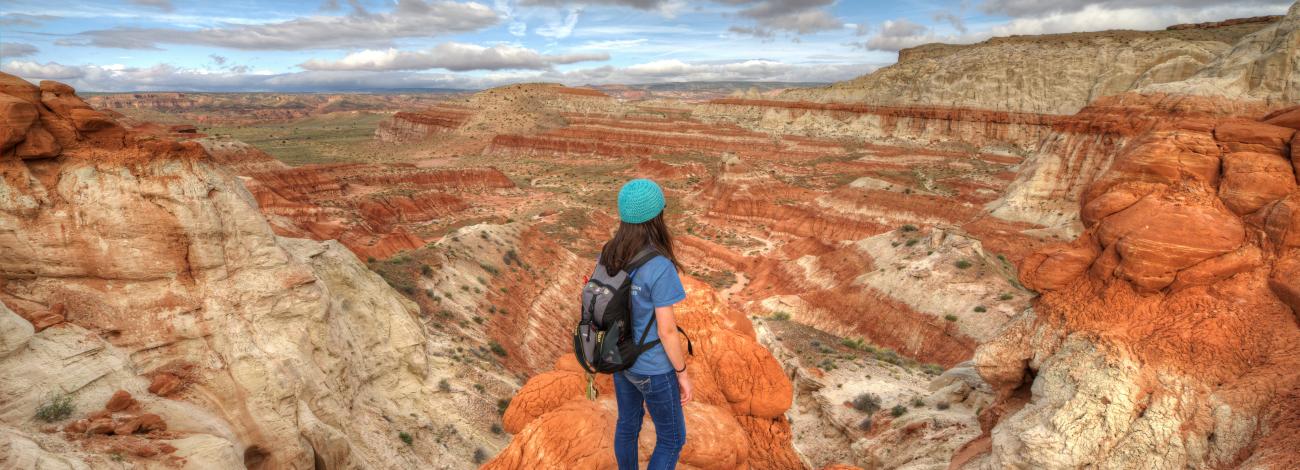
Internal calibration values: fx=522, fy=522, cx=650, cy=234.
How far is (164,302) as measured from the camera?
8805 millimetres

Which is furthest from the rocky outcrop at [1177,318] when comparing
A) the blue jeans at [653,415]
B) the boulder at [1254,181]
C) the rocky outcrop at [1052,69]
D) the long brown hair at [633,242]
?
the rocky outcrop at [1052,69]

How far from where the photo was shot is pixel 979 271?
2430cm

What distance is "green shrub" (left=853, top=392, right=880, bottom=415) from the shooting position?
15.5 metres

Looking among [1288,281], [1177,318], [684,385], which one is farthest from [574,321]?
[1288,281]

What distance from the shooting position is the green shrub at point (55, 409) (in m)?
6.07

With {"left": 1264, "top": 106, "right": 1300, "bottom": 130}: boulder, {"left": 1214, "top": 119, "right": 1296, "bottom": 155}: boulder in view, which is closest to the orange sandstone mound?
{"left": 1214, "top": 119, "right": 1296, "bottom": 155}: boulder

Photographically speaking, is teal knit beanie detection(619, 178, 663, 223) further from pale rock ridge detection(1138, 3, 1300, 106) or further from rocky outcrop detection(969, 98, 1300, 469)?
pale rock ridge detection(1138, 3, 1300, 106)

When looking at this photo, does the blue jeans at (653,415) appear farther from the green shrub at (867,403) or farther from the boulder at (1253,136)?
the green shrub at (867,403)

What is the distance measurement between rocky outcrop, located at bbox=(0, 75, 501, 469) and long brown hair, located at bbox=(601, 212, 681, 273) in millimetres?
5797

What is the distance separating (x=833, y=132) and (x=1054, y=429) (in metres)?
88.4

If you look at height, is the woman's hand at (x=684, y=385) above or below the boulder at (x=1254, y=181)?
below

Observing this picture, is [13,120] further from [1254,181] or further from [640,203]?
[1254,181]

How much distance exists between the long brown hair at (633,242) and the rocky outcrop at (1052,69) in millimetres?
73553

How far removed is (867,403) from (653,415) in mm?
13000
